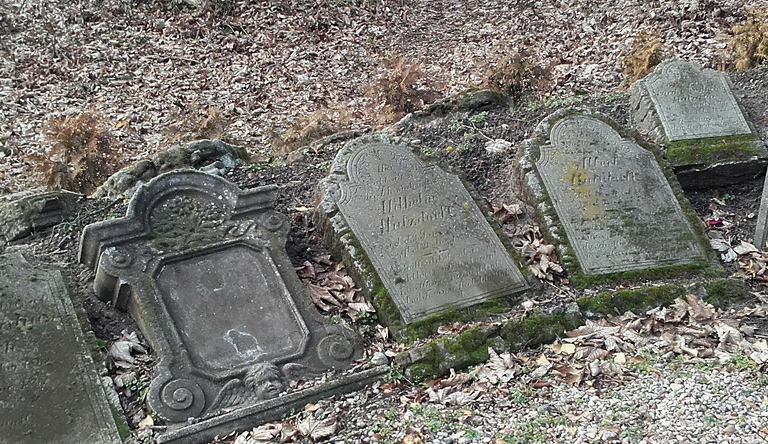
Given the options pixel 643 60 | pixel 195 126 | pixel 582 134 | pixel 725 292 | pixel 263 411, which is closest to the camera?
pixel 263 411

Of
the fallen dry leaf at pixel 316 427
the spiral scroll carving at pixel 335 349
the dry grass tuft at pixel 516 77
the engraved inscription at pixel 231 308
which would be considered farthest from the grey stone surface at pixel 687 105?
the fallen dry leaf at pixel 316 427

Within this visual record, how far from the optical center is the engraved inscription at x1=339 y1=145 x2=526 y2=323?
5078mm

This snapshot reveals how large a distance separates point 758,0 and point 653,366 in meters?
8.32

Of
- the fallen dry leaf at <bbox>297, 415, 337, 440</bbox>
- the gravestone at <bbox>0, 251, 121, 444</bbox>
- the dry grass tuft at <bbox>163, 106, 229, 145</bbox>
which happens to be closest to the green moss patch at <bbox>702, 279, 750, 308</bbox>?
the fallen dry leaf at <bbox>297, 415, 337, 440</bbox>

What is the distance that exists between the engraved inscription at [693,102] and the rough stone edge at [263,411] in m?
3.76

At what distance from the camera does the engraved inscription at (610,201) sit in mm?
5523

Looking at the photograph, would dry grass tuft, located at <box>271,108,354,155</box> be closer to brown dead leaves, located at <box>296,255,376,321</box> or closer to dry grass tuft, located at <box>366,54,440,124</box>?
dry grass tuft, located at <box>366,54,440,124</box>

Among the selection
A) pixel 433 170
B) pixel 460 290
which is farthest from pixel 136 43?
pixel 460 290

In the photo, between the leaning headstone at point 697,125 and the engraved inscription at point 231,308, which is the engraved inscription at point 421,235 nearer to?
the engraved inscription at point 231,308

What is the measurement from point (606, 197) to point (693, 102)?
184 cm

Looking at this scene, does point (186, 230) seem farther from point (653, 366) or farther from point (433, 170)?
point (653, 366)

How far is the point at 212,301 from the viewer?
4.77 m

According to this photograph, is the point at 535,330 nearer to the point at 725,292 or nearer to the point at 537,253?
the point at 537,253

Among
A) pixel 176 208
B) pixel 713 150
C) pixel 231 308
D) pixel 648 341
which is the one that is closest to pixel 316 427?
pixel 231 308
